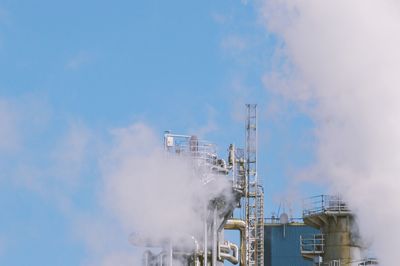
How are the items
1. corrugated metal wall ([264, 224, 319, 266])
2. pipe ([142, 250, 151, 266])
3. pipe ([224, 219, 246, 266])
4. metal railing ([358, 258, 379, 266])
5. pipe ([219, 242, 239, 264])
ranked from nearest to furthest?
pipe ([142, 250, 151, 266])
pipe ([219, 242, 239, 264])
metal railing ([358, 258, 379, 266])
pipe ([224, 219, 246, 266])
corrugated metal wall ([264, 224, 319, 266])

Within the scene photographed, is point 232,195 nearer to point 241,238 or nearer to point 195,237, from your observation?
point 195,237

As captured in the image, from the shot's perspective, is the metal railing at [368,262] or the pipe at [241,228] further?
the pipe at [241,228]

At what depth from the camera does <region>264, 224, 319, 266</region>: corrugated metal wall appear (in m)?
110

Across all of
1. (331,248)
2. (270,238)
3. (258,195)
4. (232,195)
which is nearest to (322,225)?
(331,248)

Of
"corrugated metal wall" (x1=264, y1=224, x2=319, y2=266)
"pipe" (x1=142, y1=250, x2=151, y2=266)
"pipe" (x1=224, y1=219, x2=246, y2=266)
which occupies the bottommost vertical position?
"pipe" (x1=142, y1=250, x2=151, y2=266)

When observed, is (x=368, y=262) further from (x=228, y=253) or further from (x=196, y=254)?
(x=196, y=254)

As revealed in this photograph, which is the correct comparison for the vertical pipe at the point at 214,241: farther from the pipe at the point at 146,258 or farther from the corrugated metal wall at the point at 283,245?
the corrugated metal wall at the point at 283,245

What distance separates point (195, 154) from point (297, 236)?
47620 millimetres

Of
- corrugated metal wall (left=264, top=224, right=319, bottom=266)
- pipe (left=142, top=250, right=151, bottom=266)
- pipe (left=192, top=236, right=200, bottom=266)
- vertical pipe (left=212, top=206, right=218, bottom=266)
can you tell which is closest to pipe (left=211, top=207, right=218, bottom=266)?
vertical pipe (left=212, top=206, right=218, bottom=266)

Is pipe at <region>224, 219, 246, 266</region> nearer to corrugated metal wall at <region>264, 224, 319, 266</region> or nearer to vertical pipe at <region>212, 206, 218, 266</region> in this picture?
vertical pipe at <region>212, 206, 218, 266</region>

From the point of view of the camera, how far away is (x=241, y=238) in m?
83.4

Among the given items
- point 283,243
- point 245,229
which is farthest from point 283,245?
point 245,229

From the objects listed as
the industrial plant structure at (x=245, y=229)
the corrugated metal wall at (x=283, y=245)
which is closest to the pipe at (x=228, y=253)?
the industrial plant structure at (x=245, y=229)

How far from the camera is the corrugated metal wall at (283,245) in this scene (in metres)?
110
